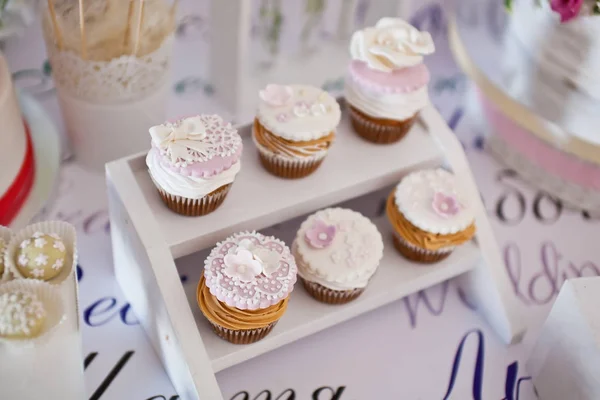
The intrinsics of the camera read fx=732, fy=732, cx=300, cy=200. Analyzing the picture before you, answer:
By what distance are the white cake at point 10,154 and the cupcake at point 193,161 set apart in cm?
22

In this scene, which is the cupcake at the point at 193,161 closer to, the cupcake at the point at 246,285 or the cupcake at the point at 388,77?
the cupcake at the point at 246,285

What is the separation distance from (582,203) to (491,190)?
14cm

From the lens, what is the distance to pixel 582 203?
116 cm

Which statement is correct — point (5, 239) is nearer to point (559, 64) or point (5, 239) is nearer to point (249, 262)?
point (249, 262)

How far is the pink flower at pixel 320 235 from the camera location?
2.89 ft

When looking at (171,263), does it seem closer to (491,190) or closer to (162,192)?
(162,192)

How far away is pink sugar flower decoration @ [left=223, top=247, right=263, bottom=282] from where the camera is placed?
31.0 inches

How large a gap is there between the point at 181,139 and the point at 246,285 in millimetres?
181

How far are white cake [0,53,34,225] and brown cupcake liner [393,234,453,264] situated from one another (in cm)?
51

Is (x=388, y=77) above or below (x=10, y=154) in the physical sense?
above

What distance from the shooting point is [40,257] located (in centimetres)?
72

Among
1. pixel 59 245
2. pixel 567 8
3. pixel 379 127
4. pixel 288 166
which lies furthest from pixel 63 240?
pixel 567 8

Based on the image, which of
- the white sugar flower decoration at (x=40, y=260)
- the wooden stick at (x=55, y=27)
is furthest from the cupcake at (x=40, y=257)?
the wooden stick at (x=55, y=27)

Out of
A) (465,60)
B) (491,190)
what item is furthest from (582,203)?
(465,60)
